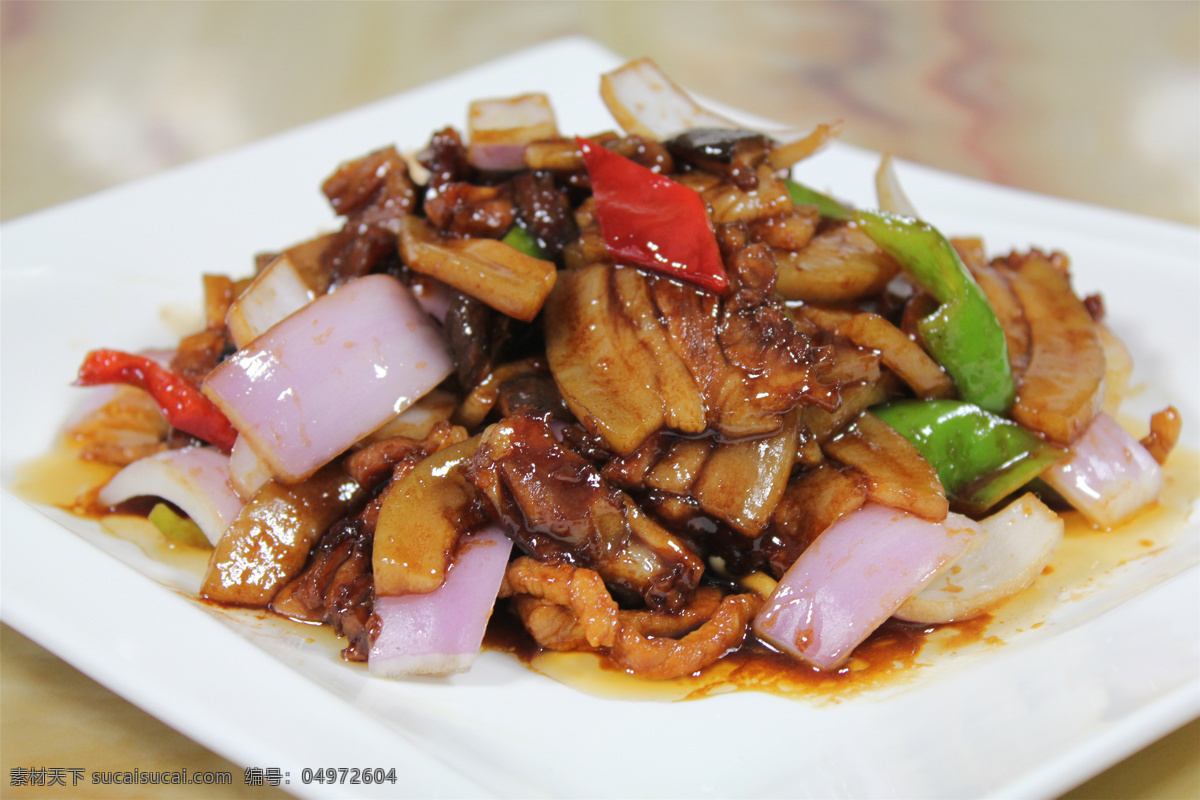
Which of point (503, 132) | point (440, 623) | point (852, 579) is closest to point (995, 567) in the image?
point (852, 579)

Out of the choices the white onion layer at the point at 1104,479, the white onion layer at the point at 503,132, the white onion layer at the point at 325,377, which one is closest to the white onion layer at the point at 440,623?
the white onion layer at the point at 325,377

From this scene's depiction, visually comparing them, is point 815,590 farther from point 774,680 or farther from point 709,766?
point 709,766

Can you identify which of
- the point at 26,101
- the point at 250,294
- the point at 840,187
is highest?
the point at 250,294

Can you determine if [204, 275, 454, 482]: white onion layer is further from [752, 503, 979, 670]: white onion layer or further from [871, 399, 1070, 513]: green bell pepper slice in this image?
[871, 399, 1070, 513]: green bell pepper slice

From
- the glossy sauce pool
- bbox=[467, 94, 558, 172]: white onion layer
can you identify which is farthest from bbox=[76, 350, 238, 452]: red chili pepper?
bbox=[467, 94, 558, 172]: white onion layer

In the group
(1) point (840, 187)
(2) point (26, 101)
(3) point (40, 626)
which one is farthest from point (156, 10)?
(3) point (40, 626)

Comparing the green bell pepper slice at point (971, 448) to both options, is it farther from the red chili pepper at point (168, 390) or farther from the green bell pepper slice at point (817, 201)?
the red chili pepper at point (168, 390)
